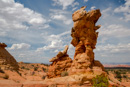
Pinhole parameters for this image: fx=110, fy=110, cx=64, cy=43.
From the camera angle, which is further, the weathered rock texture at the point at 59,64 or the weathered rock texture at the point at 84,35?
the weathered rock texture at the point at 59,64

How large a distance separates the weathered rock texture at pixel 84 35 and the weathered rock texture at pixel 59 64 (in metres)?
2.62

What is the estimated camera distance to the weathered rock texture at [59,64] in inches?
632

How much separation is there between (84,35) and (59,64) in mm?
5812

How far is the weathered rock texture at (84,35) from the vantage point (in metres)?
13.2

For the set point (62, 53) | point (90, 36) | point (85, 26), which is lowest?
point (62, 53)

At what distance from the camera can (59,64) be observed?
53.7 feet

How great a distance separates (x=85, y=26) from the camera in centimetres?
1377

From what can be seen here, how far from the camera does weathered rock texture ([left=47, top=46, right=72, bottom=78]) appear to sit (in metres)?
16.0

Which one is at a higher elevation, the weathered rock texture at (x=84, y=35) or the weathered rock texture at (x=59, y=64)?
the weathered rock texture at (x=84, y=35)

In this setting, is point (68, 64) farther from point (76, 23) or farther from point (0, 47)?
point (0, 47)

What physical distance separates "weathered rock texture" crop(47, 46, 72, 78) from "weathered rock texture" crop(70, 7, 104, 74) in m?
2.62

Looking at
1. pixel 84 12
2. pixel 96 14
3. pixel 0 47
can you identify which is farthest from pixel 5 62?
pixel 96 14

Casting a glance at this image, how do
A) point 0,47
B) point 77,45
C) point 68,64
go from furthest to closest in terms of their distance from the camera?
point 0,47 < point 68,64 < point 77,45

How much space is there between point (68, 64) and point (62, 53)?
1972 mm
